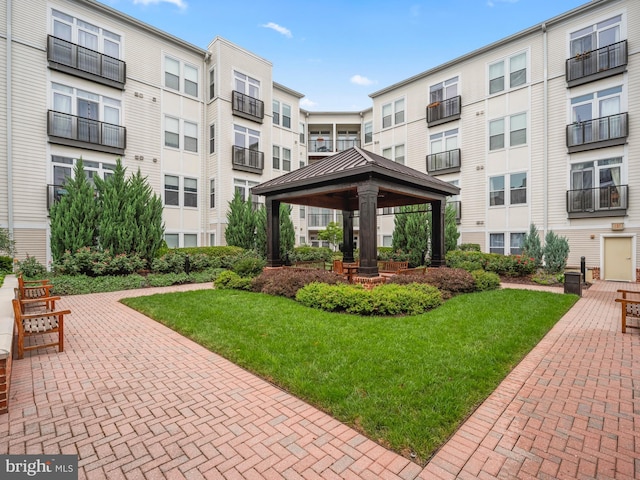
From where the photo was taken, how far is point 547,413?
3234 millimetres

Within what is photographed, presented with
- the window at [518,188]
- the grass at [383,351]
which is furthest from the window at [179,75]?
the window at [518,188]

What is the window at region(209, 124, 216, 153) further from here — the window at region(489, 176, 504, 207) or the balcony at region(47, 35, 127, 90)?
the window at region(489, 176, 504, 207)

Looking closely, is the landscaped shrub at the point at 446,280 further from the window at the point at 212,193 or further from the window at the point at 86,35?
the window at the point at 86,35

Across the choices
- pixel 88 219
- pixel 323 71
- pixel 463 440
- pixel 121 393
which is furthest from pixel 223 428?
pixel 323 71

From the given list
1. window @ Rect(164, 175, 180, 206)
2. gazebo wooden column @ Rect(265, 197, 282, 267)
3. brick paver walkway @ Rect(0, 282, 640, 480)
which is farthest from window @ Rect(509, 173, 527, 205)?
window @ Rect(164, 175, 180, 206)

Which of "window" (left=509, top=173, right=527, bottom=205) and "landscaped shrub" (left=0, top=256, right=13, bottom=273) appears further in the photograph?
"window" (left=509, top=173, right=527, bottom=205)

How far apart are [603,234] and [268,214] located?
15518mm

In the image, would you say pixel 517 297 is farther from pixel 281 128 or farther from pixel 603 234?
pixel 281 128

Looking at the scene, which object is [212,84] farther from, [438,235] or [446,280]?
[446,280]

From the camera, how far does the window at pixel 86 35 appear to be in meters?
14.6

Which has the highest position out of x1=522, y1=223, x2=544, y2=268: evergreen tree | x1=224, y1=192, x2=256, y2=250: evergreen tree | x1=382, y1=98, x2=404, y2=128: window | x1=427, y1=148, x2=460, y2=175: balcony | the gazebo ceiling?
x1=382, y1=98, x2=404, y2=128: window

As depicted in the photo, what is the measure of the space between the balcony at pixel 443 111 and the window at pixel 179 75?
15.1 meters

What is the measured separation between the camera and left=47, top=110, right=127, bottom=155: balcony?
14.4 metres

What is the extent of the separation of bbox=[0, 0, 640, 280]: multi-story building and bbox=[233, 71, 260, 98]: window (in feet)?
0.39
